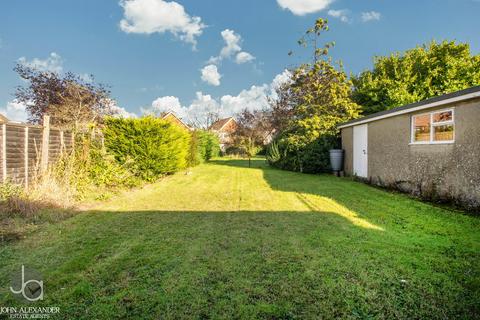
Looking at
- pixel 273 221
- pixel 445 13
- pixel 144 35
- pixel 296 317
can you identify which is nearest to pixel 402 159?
pixel 273 221

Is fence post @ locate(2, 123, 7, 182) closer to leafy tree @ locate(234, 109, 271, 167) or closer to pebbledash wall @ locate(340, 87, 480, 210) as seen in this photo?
pebbledash wall @ locate(340, 87, 480, 210)

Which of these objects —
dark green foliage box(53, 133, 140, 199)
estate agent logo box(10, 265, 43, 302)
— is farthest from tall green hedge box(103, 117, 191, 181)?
estate agent logo box(10, 265, 43, 302)

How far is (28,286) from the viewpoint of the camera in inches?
108

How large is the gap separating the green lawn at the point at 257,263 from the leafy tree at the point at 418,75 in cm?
1746

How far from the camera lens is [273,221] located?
17.1 ft

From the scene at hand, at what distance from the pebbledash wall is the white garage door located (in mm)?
256

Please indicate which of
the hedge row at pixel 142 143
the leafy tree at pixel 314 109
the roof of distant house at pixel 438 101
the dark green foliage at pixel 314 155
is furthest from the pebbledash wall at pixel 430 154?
the hedge row at pixel 142 143

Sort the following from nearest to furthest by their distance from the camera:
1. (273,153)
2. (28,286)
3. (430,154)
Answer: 1. (28,286)
2. (430,154)
3. (273,153)

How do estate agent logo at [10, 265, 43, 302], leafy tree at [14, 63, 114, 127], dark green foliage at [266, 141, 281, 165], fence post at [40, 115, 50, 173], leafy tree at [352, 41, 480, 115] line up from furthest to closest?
leafy tree at [352, 41, 480, 115], dark green foliage at [266, 141, 281, 165], leafy tree at [14, 63, 114, 127], fence post at [40, 115, 50, 173], estate agent logo at [10, 265, 43, 302]

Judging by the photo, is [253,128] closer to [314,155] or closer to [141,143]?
[314,155]

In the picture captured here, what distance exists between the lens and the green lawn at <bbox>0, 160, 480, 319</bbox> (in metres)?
2.39

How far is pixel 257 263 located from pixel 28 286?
2671 mm

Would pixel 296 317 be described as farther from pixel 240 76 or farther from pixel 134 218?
pixel 240 76

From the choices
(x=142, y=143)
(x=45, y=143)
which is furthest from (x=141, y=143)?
(x=45, y=143)
